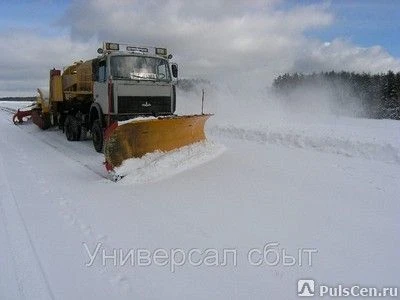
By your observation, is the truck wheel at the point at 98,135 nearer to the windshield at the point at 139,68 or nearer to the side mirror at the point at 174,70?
the windshield at the point at 139,68

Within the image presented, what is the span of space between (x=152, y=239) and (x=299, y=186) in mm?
2928

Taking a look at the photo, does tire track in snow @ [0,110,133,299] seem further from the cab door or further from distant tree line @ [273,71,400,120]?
distant tree line @ [273,71,400,120]

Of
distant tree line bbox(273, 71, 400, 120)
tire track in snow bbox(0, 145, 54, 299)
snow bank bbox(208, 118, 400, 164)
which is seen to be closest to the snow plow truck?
tire track in snow bbox(0, 145, 54, 299)

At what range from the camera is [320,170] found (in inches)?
289

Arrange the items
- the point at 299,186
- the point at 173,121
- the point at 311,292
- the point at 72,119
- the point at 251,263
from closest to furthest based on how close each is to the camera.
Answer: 1. the point at 311,292
2. the point at 251,263
3. the point at 299,186
4. the point at 173,121
5. the point at 72,119

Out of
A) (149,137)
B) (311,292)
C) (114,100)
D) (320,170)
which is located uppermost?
(114,100)

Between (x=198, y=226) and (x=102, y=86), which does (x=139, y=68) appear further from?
(x=198, y=226)

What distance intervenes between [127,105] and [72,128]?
3.89 metres

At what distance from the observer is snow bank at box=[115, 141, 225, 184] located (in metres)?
6.85

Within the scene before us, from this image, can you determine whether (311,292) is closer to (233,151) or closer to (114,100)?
(233,151)

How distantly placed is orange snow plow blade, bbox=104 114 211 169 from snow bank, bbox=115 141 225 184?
137mm

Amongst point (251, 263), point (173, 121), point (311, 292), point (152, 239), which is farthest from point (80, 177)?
point (311, 292)

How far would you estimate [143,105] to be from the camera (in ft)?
31.3

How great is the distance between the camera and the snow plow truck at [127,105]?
728cm
